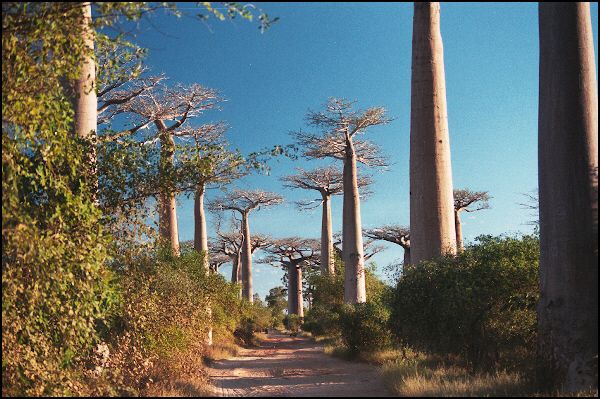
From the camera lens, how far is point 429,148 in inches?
450

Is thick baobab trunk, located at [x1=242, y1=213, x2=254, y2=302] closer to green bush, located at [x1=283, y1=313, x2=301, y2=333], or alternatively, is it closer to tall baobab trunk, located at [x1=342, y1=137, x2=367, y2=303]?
green bush, located at [x1=283, y1=313, x2=301, y2=333]

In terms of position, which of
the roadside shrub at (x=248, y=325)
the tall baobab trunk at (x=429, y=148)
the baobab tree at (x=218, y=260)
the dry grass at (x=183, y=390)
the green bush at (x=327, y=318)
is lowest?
the roadside shrub at (x=248, y=325)

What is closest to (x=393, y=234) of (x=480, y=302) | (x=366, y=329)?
(x=366, y=329)

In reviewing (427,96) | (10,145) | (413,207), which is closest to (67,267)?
(10,145)

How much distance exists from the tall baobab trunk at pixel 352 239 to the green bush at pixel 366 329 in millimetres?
6152

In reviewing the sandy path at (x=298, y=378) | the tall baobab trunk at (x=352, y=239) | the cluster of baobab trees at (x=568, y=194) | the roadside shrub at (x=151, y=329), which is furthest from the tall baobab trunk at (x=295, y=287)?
the cluster of baobab trees at (x=568, y=194)

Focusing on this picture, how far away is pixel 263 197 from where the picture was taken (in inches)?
1310

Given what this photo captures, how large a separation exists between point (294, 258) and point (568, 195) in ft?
127

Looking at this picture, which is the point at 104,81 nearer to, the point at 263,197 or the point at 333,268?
the point at 333,268

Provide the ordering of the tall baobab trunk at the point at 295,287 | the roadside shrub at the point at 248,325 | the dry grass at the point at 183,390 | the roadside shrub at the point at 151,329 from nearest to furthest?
the dry grass at the point at 183,390
the roadside shrub at the point at 151,329
the roadside shrub at the point at 248,325
the tall baobab trunk at the point at 295,287

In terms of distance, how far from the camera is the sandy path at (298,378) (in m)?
8.49

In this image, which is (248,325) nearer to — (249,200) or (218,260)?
(249,200)

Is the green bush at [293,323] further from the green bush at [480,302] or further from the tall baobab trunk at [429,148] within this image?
the green bush at [480,302]

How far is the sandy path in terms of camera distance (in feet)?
27.9
